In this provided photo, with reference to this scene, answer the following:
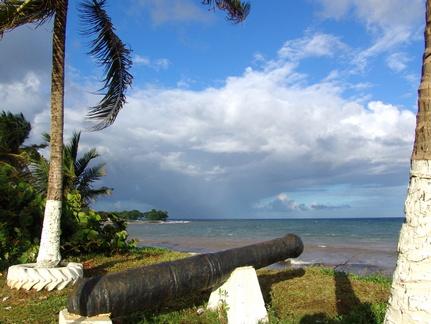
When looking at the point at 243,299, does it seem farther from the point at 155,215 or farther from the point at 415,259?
the point at 155,215

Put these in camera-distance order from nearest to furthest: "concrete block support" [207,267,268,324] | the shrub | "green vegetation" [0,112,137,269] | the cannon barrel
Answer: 1. the cannon barrel
2. "concrete block support" [207,267,268,324]
3. "green vegetation" [0,112,137,269]
4. the shrub

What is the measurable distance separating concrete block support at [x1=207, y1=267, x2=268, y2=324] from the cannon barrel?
6.1 inches

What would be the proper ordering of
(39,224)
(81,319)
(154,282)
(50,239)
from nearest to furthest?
(81,319), (154,282), (50,239), (39,224)

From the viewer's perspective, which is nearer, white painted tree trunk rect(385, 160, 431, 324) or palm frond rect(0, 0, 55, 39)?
white painted tree trunk rect(385, 160, 431, 324)

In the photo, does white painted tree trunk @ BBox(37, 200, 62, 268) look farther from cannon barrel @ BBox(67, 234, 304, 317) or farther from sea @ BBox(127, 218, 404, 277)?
sea @ BBox(127, 218, 404, 277)

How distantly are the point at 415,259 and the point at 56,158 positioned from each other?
19.4 ft

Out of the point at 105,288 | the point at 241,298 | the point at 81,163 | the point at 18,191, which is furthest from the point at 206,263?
the point at 81,163

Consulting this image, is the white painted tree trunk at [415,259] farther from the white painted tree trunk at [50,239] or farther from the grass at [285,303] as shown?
the white painted tree trunk at [50,239]

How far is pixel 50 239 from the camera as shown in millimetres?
6336

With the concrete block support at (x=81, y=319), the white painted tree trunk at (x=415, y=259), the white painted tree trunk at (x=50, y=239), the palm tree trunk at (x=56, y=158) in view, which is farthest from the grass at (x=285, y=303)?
the white painted tree trunk at (x=415, y=259)

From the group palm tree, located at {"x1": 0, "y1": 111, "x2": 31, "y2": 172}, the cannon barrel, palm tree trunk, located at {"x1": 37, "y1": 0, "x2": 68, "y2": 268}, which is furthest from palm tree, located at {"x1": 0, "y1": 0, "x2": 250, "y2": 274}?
palm tree, located at {"x1": 0, "y1": 111, "x2": 31, "y2": 172}

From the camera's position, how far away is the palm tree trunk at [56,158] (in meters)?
6.32

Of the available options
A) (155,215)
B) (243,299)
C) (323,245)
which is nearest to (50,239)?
(243,299)

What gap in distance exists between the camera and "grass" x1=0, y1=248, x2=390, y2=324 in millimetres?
4762
